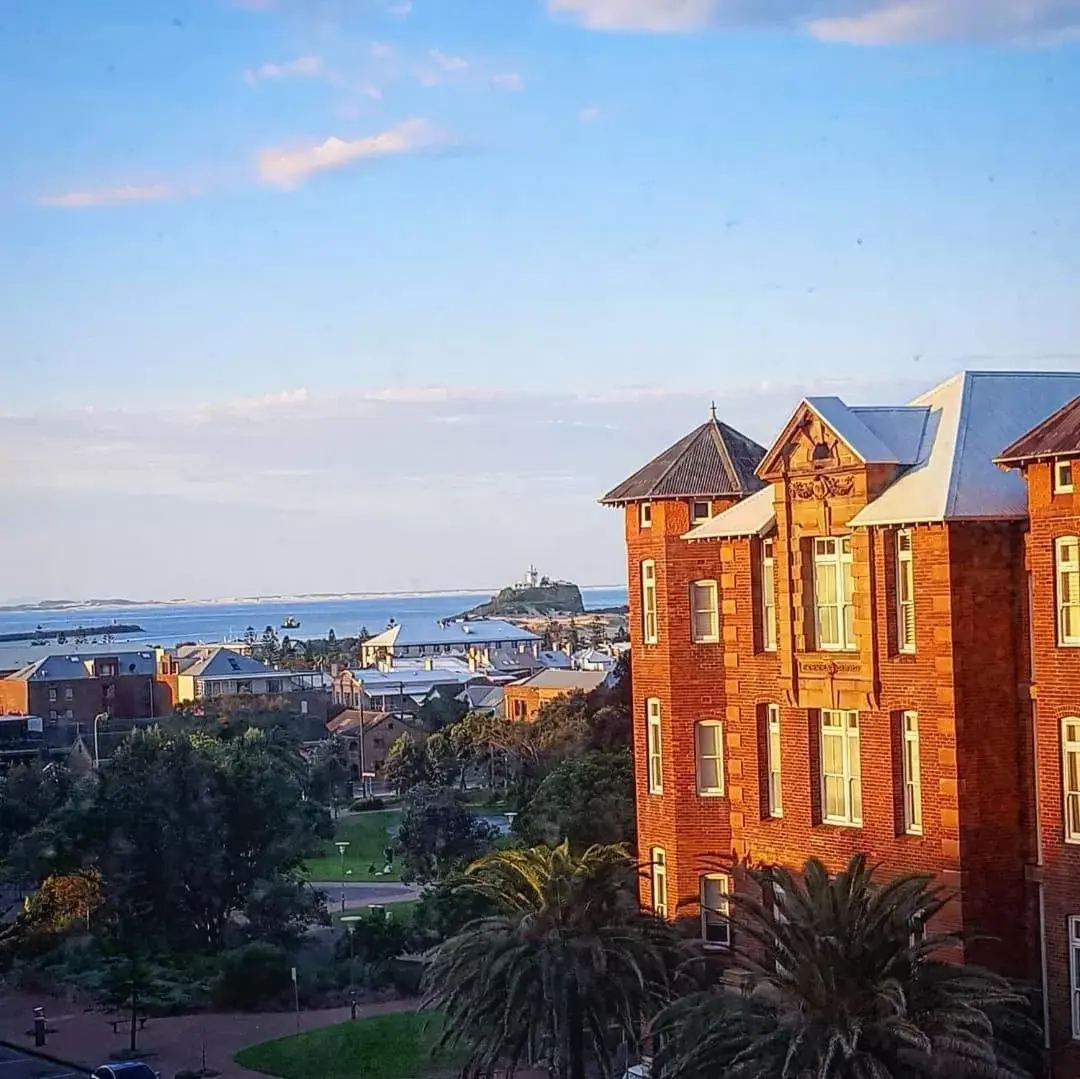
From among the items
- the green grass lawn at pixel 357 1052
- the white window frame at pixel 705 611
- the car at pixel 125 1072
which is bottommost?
the green grass lawn at pixel 357 1052

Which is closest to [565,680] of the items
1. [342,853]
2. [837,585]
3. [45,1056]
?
[342,853]

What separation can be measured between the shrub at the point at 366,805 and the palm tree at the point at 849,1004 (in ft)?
239

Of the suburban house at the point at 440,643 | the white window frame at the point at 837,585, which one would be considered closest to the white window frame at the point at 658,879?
the white window frame at the point at 837,585

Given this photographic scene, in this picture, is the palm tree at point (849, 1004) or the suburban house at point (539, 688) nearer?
the palm tree at point (849, 1004)

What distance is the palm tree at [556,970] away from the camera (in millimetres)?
27188

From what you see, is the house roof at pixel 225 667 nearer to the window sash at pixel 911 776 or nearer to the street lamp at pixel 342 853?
the street lamp at pixel 342 853

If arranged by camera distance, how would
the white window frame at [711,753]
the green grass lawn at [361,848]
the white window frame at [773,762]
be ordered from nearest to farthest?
the white window frame at [773,762]
the white window frame at [711,753]
the green grass lawn at [361,848]

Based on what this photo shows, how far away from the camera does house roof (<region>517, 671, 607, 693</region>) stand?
114m

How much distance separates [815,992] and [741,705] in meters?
8.86

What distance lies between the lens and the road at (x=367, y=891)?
210 feet

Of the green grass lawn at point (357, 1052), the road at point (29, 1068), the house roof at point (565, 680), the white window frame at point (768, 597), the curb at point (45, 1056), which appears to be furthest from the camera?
the house roof at point (565, 680)

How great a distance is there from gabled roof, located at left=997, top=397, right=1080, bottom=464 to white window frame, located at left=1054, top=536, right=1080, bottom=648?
1.21m

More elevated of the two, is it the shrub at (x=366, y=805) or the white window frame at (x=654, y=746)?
the white window frame at (x=654, y=746)

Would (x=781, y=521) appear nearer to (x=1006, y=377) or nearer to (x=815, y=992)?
(x=1006, y=377)
